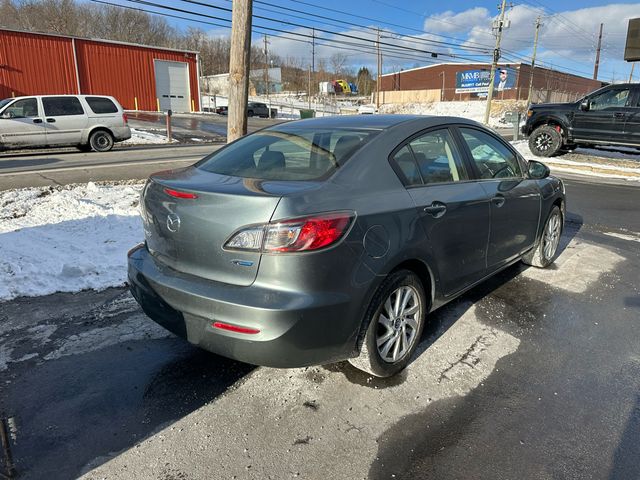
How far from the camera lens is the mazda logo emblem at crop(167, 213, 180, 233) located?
2678 millimetres

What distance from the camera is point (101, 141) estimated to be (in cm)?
1478

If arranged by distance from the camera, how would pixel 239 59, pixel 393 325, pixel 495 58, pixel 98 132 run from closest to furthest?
1. pixel 393 325
2. pixel 239 59
3. pixel 98 132
4. pixel 495 58

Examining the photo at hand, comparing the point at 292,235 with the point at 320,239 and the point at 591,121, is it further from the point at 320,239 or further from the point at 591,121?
the point at 591,121

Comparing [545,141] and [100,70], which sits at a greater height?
[100,70]

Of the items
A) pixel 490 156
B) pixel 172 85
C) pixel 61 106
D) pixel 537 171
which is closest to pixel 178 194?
pixel 490 156

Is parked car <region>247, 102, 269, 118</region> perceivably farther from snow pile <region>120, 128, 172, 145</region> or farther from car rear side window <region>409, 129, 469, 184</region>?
car rear side window <region>409, 129, 469, 184</region>

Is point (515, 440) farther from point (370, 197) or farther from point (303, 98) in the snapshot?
point (303, 98)

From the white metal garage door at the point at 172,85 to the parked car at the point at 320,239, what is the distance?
121ft

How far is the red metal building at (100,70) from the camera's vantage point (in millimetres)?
29969

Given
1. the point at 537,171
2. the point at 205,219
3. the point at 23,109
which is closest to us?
the point at 205,219

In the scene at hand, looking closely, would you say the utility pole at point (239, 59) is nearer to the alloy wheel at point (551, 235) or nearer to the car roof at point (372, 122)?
the car roof at point (372, 122)

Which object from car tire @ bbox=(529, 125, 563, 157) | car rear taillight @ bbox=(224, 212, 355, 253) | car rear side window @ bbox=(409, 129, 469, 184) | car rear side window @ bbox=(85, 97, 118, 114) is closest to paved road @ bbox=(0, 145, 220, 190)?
car rear side window @ bbox=(85, 97, 118, 114)

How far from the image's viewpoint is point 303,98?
7469 cm

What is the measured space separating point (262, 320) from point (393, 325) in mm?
975
